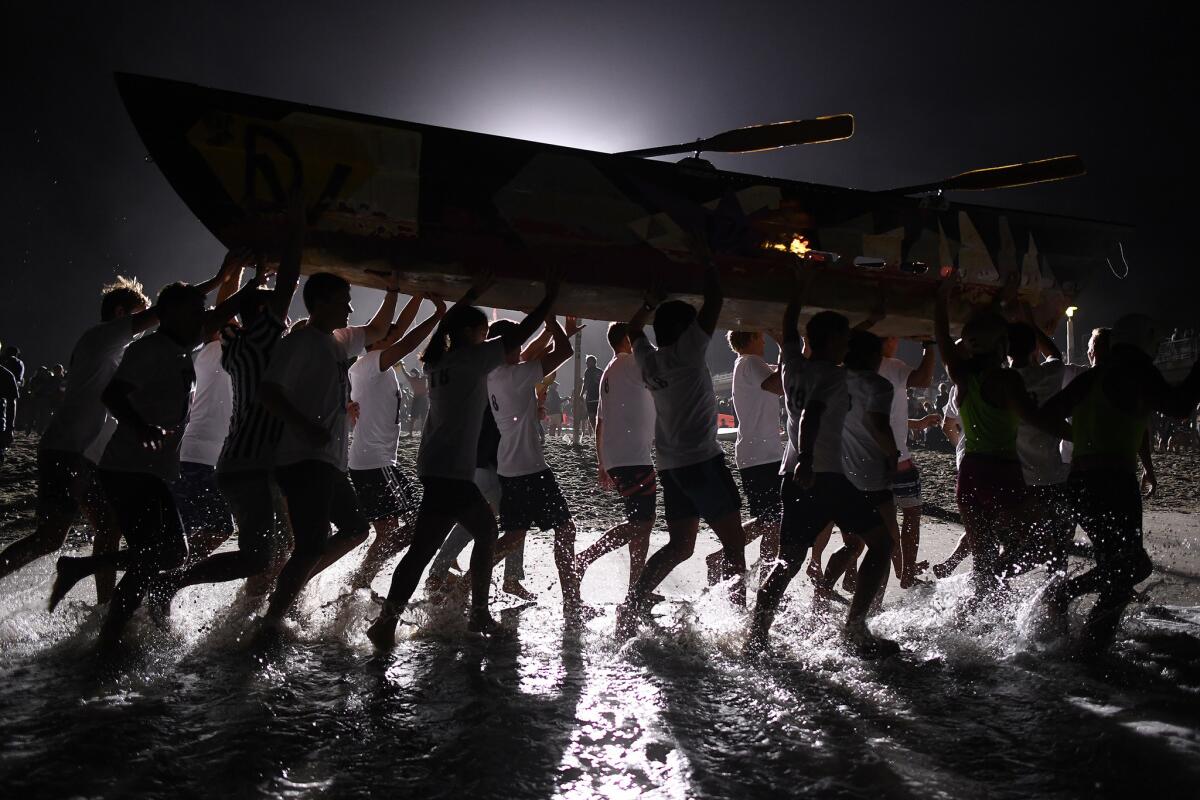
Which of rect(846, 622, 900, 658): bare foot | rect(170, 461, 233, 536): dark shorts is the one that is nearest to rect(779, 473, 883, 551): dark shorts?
rect(846, 622, 900, 658): bare foot

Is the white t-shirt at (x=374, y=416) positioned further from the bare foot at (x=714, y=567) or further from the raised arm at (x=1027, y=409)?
the raised arm at (x=1027, y=409)


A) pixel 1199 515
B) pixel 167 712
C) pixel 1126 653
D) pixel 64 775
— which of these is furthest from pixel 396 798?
pixel 1199 515

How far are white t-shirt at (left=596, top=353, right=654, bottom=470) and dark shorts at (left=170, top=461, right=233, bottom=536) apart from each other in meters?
2.08

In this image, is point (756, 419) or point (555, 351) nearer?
point (555, 351)

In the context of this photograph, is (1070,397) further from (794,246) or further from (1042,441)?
(794,246)

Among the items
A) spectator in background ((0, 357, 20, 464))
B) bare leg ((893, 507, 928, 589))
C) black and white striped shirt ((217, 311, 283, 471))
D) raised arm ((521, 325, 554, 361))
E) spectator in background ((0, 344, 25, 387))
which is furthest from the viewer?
spectator in background ((0, 344, 25, 387))

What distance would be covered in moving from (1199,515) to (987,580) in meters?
5.65

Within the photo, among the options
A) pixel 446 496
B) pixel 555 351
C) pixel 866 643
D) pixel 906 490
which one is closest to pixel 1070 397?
pixel 866 643

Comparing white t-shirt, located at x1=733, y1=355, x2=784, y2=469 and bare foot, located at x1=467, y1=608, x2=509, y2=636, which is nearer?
bare foot, located at x1=467, y1=608, x2=509, y2=636

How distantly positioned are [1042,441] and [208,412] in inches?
187

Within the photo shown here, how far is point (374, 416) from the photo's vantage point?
14.6 ft

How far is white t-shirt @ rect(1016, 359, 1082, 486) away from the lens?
4270 millimetres

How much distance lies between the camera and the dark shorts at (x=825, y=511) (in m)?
3.25

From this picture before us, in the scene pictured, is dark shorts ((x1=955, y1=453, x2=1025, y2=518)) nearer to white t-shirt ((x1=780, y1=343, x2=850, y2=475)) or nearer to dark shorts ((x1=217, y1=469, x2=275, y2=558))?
Result: white t-shirt ((x1=780, y1=343, x2=850, y2=475))
